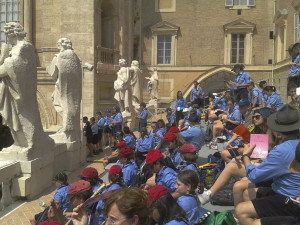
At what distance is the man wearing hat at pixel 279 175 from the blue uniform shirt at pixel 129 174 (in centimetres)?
220

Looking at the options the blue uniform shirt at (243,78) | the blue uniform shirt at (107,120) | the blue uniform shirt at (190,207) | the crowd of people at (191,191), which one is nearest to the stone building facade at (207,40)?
the blue uniform shirt at (107,120)

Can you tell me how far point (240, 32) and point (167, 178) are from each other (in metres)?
23.1

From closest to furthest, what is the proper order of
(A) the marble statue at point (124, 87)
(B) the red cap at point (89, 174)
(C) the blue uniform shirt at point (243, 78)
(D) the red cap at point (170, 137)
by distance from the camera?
(B) the red cap at point (89, 174) → (D) the red cap at point (170, 137) → (C) the blue uniform shirt at point (243, 78) → (A) the marble statue at point (124, 87)

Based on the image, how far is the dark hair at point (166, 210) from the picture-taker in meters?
3.24

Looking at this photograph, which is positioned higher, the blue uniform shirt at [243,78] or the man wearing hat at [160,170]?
the blue uniform shirt at [243,78]

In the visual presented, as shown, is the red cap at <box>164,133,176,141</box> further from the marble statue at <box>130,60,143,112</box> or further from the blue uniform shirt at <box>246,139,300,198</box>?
the marble statue at <box>130,60,143,112</box>

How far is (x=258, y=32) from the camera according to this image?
25.9 metres

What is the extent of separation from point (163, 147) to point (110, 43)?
12732 millimetres

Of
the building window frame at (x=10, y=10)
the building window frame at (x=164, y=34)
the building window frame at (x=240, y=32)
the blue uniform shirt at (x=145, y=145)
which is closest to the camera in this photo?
the blue uniform shirt at (x=145, y=145)

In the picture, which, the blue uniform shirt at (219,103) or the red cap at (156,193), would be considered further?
Result: the blue uniform shirt at (219,103)

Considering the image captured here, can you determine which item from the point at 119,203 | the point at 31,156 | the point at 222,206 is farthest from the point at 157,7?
the point at 119,203

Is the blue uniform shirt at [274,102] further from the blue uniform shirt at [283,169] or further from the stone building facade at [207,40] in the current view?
the stone building facade at [207,40]

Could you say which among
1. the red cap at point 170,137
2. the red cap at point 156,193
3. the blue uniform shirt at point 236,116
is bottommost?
the red cap at point 156,193

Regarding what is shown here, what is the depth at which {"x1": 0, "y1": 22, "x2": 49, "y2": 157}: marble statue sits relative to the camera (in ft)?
23.9
